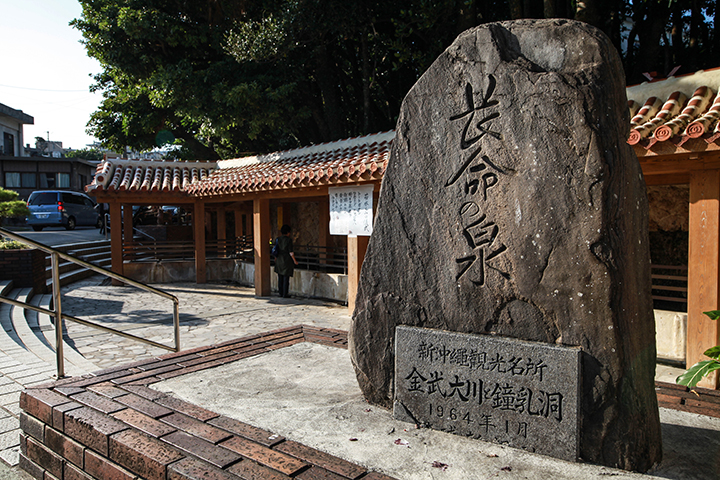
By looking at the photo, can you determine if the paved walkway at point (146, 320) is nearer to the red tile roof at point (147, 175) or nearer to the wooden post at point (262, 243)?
the wooden post at point (262, 243)

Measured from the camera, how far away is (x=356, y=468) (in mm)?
2537

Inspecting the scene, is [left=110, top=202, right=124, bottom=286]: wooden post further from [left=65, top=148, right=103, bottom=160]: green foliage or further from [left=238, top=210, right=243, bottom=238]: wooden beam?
[left=65, top=148, right=103, bottom=160]: green foliage

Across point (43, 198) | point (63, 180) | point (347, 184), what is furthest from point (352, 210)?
point (63, 180)

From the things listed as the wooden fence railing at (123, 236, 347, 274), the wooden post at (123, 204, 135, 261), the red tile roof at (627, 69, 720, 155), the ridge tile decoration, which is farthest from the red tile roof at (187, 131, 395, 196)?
the ridge tile decoration

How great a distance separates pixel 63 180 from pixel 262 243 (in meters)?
24.7

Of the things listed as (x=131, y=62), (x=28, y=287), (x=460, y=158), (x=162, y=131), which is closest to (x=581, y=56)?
(x=460, y=158)

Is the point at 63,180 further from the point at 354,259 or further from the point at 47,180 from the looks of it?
the point at 354,259

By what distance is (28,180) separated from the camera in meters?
29.0

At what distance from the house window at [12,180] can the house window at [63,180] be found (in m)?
2.05

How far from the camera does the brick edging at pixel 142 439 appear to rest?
101 inches

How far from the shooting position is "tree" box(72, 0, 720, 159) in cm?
1170

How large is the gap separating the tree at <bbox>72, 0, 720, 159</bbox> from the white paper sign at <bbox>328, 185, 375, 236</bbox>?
502 centimetres

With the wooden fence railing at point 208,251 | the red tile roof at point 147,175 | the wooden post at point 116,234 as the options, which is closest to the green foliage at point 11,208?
the red tile roof at point 147,175

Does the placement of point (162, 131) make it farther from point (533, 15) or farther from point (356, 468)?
point (356, 468)
